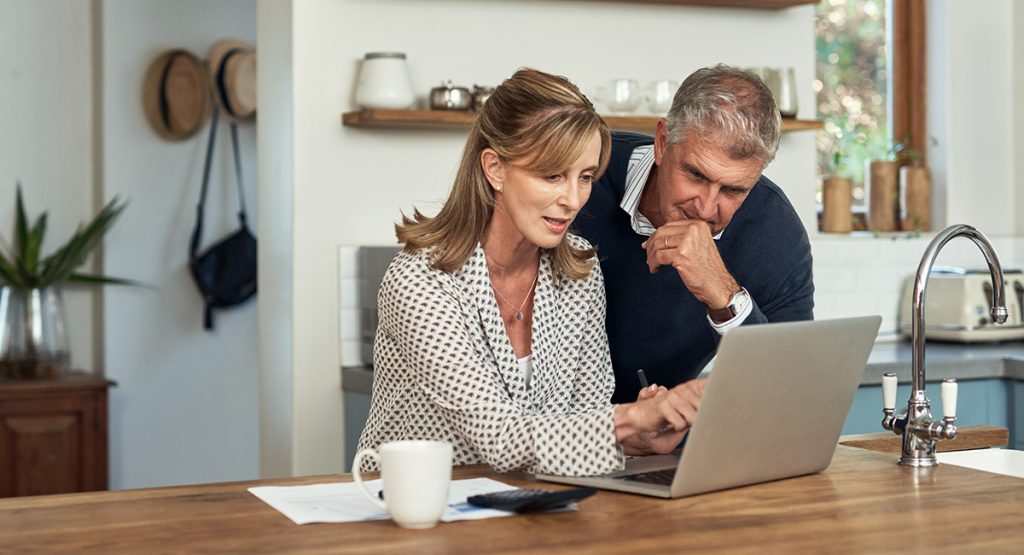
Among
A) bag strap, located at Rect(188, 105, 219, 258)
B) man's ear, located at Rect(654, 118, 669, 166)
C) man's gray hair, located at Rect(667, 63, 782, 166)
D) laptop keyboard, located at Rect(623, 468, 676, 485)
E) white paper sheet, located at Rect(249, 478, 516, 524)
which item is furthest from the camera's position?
bag strap, located at Rect(188, 105, 219, 258)

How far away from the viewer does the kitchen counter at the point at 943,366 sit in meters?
3.51

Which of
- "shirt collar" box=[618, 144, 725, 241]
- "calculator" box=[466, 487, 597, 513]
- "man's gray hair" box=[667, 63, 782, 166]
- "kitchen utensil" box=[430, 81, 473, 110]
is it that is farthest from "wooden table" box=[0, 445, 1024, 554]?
"kitchen utensil" box=[430, 81, 473, 110]

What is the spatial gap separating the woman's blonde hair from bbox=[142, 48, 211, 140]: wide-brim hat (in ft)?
9.90

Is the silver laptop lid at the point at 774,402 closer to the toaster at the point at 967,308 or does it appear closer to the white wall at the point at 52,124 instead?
the toaster at the point at 967,308

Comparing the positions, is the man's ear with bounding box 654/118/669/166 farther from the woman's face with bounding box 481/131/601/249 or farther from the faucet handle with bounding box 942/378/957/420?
the faucet handle with bounding box 942/378/957/420

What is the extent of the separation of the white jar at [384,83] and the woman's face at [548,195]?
59.3 inches

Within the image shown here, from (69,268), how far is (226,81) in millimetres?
885

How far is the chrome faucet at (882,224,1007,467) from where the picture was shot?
192cm

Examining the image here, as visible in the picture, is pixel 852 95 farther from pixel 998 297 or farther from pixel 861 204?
pixel 998 297

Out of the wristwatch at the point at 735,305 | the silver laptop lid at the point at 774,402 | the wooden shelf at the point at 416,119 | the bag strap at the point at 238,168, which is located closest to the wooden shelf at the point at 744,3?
the wooden shelf at the point at 416,119

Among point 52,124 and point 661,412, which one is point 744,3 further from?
point 52,124

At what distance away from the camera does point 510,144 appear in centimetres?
202

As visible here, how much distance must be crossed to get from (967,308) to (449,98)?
69.7 inches

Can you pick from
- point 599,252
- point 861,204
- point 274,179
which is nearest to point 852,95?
point 861,204
